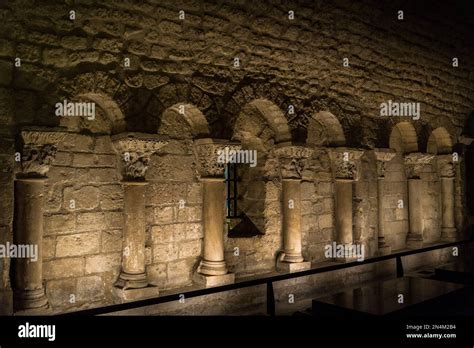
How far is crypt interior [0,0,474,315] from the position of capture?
4.06m

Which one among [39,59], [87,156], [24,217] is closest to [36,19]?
[39,59]

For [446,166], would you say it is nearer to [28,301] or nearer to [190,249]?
[190,249]

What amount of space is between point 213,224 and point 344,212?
2.38 m

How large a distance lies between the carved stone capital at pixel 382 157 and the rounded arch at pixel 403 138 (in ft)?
1.62

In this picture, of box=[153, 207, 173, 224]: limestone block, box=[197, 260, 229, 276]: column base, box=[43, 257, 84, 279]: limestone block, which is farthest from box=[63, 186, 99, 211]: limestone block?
box=[197, 260, 229, 276]: column base

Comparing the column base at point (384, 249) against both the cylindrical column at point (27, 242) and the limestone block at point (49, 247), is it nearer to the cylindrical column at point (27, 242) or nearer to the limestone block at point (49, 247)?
the limestone block at point (49, 247)

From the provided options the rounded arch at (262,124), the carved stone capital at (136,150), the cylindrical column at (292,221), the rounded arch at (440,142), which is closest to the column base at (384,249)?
the cylindrical column at (292,221)

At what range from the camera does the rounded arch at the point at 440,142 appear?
8375mm

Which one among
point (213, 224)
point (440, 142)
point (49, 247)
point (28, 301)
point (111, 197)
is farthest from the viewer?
point (440, 142)

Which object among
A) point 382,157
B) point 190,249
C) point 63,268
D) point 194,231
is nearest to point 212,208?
point 194,231

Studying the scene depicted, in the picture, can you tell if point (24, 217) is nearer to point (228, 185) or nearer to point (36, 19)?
point (36, 19)

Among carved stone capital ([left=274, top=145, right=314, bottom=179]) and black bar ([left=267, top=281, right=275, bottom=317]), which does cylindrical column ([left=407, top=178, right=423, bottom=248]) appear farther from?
black bar ([left=267, top=281, right=275, bottom=317])

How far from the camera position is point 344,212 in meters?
6.64

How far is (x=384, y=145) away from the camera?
7188mm
